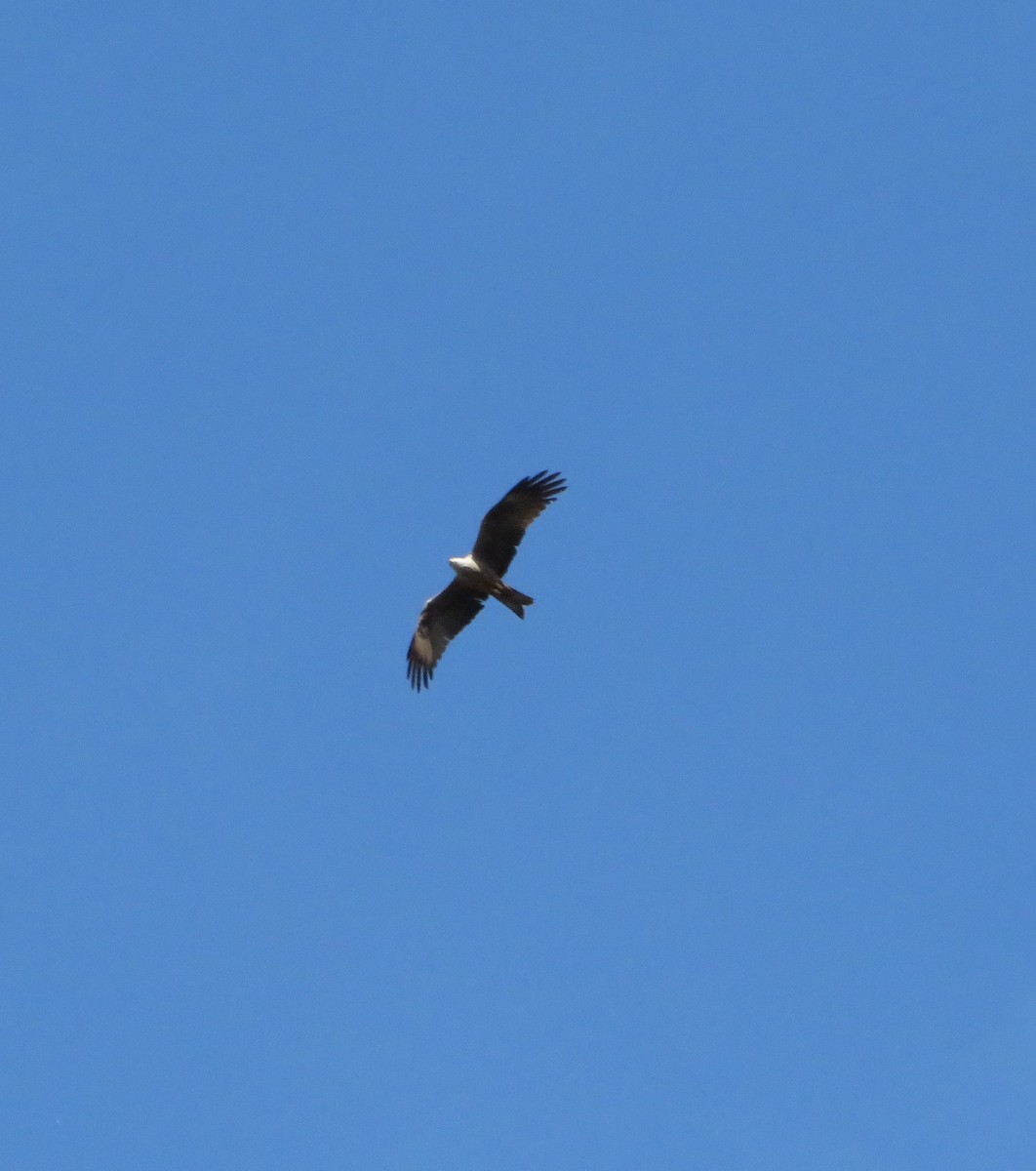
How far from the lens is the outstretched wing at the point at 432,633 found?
30422mm

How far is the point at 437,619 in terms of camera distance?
30.5 m

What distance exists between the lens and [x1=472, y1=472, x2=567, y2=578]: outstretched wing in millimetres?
29250

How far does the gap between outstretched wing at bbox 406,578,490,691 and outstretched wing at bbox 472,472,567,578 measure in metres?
1.35

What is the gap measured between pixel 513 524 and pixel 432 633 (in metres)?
2.50

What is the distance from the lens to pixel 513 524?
29250mm

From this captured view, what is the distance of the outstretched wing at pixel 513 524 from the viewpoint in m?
29.2

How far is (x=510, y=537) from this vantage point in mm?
29266

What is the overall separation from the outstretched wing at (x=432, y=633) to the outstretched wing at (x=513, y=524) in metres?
1.35

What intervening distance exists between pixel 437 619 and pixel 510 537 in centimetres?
213

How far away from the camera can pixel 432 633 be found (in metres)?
30.5

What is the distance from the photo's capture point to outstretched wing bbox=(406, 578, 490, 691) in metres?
30.4
